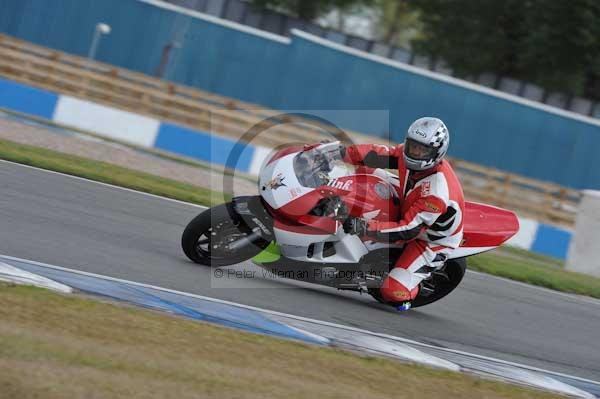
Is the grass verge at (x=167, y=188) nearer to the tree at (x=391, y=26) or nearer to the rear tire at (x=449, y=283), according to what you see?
the rear tire at (x=449, y=283)

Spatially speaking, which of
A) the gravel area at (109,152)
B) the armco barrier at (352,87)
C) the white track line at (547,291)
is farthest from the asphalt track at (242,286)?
the armco barrier at (352,87)

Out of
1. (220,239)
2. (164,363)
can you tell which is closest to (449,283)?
(220,239)

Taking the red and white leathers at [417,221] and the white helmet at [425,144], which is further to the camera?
the red and white leathers at [417,221]

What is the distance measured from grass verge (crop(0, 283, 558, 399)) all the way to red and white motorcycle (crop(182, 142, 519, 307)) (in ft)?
4.42

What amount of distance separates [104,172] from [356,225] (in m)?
5.87

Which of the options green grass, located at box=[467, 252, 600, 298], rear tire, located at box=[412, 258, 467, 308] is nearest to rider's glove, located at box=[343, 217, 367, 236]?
rear tire, located at box=[412, 258, 467, 308]

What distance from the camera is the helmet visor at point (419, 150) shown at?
7.85 meters

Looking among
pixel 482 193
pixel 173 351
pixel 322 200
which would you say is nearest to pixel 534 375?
pixel 322 200

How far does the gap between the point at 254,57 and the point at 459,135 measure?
5942mm

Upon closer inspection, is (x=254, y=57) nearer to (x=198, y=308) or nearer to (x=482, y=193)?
(x=482, y=193)

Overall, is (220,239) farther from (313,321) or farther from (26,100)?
(26,100)

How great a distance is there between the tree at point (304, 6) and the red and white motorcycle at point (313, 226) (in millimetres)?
31402

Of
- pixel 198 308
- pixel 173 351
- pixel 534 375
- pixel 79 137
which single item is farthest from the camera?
pixel 79 137

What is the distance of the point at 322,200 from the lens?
25.4ft
